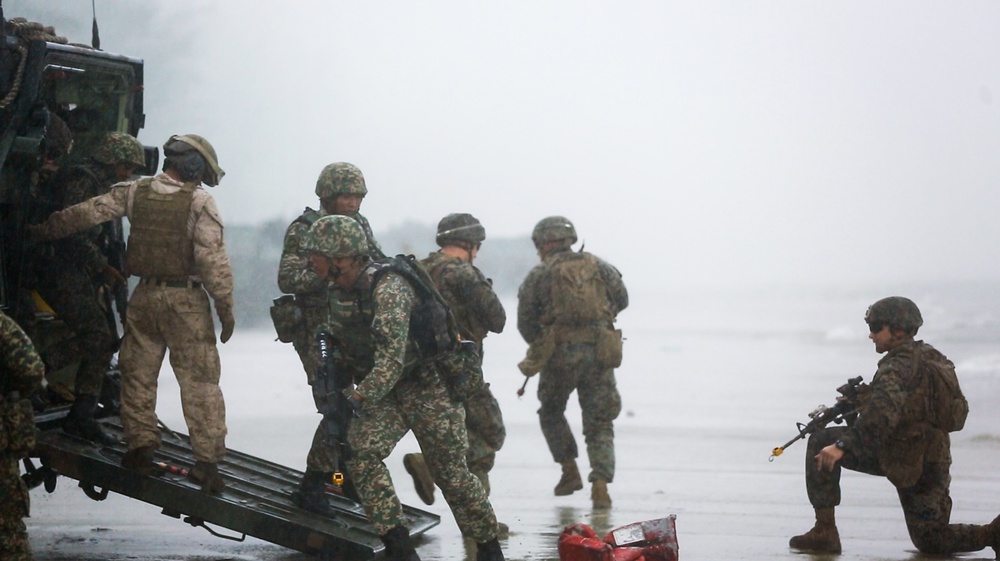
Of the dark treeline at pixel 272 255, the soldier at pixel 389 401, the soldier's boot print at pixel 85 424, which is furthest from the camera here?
the dark treeline at pixel 272 255

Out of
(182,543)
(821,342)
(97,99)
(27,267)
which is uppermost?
(821,342)

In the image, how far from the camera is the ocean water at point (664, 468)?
6.67 m

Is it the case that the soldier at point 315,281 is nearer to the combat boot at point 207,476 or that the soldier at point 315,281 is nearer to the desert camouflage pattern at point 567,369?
the combat boot at point 207,476

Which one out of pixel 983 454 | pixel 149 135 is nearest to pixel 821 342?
pixel 149 135

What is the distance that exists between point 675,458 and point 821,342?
23.2 metres

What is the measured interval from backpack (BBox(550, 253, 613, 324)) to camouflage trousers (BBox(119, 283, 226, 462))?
131 inches

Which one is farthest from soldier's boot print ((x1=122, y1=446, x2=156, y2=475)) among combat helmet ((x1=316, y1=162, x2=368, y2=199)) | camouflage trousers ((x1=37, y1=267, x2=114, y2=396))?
combat helmet ((x1=316, y1=162, x2=368, y2=199))

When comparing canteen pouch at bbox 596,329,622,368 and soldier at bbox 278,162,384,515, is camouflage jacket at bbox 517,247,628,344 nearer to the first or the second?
canteen pouch at bbox 596,329,622,368

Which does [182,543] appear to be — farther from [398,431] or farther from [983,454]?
[983,454]

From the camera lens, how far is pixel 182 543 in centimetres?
677

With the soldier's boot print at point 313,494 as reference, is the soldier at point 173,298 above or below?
above

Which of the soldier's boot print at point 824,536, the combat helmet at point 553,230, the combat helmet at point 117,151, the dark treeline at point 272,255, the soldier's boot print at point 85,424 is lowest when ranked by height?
the soldier's boot print at point 824,536

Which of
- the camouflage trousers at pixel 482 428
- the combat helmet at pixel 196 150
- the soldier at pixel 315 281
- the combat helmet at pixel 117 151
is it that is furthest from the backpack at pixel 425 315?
the combat helmet at pixel 117 151

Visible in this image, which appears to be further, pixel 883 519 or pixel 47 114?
pixel 883 519
